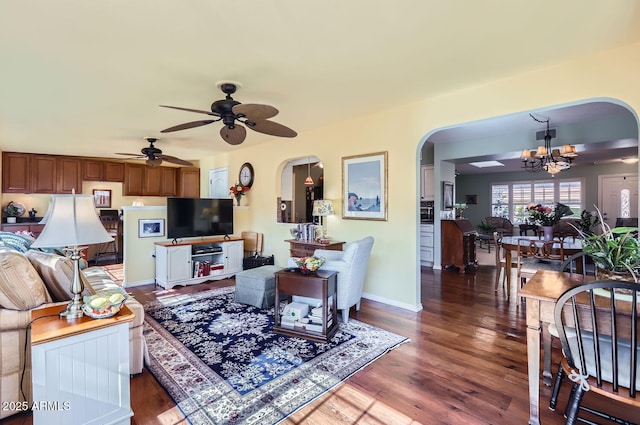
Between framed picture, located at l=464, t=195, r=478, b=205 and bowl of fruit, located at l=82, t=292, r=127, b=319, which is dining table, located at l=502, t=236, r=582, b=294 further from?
framed picture, located at l=464, t=195, r=478, b=205

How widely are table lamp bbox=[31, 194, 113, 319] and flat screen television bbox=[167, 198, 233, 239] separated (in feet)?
11.0

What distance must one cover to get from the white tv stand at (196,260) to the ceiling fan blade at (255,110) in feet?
10.6

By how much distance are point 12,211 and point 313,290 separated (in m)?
7.22

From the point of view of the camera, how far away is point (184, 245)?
5.04 m

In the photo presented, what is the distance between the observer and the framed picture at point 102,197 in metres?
7.18

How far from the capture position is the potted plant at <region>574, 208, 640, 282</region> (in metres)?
1.73

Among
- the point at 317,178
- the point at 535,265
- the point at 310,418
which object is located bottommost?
the point at 310,418

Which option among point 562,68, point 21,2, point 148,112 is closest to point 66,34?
point 21,2

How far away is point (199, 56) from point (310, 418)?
2.74 meters

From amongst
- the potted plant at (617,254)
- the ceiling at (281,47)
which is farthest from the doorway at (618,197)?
the potted plant at (617,254)

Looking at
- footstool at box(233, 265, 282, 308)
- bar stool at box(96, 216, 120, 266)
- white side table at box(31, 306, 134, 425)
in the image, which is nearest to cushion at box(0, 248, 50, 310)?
white side table at box(31, 306, 134, 425)

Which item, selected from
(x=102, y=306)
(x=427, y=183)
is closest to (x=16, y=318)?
(x=102, y=306)

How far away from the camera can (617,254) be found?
1767mm

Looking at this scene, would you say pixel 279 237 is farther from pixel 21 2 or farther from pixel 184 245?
pixel 21 2
